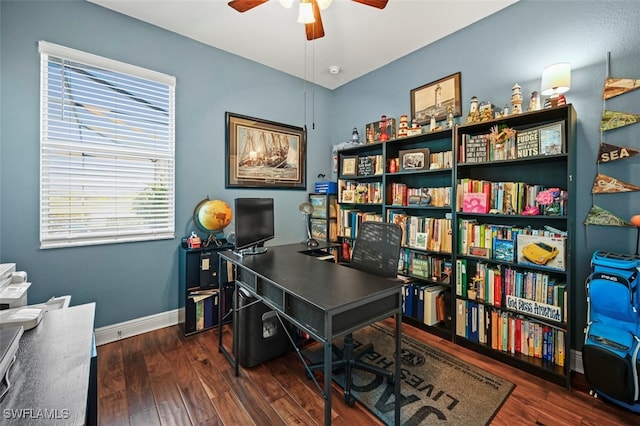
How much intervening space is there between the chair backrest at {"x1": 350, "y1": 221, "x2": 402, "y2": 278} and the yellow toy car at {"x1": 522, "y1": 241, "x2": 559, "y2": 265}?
3.33 feet

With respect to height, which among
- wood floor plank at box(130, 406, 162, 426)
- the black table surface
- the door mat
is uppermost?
the black table surface

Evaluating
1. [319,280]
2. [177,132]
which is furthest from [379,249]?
[177,132]

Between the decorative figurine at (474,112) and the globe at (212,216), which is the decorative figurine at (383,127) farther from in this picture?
the globe at (212,216)

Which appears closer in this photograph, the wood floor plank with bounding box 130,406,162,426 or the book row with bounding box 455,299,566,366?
the wood floor plank with bounding box 130,406,162,426

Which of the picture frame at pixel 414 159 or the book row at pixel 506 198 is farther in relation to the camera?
the picture frame at pixel 414 159

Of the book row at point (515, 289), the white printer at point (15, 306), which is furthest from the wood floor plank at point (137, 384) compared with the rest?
the book row at point (515, 289)

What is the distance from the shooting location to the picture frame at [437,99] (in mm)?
2809

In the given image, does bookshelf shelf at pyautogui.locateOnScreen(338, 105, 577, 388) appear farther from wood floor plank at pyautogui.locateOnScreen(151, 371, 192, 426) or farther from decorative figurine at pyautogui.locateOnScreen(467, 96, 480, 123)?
wood floor plank at pyautogui.locateOnScreen(151, 371, 192, 426)

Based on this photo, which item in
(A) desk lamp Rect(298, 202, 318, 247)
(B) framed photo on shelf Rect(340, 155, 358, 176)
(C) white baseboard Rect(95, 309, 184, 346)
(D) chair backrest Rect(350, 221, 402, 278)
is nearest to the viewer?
(D) chair backrest Rect(350, 221, 402, 278)

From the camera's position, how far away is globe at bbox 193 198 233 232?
280 centimetres

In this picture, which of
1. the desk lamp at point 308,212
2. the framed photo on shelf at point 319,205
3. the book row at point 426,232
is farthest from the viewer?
the framed photo on shelf at point 319,205

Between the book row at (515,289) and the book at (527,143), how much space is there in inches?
37.5

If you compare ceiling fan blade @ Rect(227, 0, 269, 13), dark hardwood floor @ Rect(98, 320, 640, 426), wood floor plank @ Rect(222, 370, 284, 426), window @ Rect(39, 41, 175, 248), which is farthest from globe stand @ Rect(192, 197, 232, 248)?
ceiling fan blade @ Rect(227, 0, 269, 13)

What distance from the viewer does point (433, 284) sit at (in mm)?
2791
